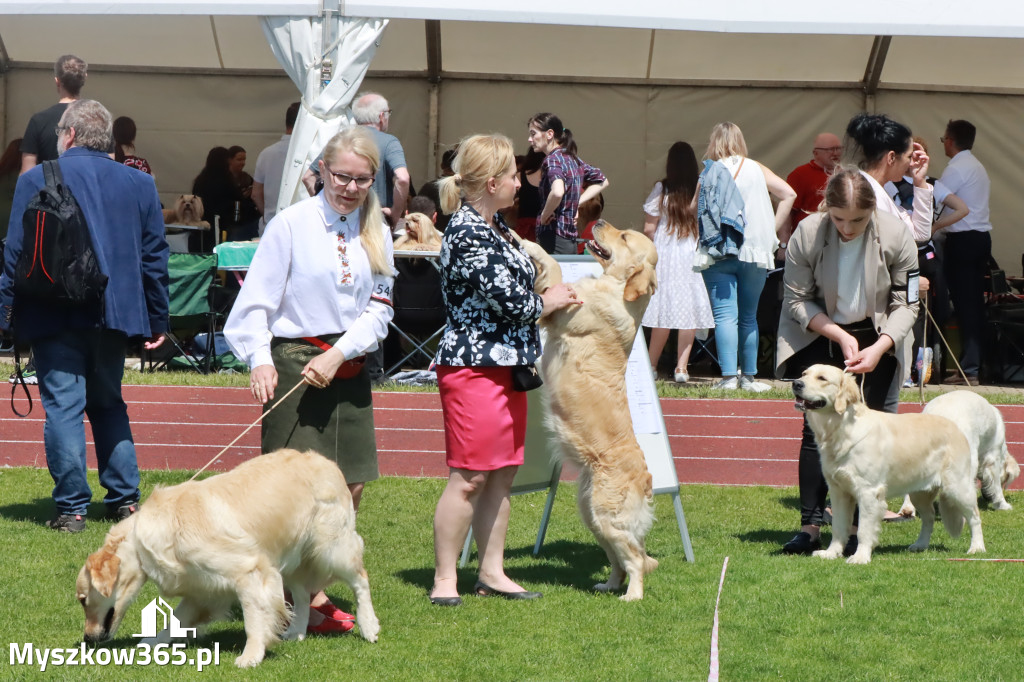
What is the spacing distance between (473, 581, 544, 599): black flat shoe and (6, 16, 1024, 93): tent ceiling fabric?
30.1 feet

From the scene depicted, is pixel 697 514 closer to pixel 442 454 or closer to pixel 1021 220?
pixel 442 454

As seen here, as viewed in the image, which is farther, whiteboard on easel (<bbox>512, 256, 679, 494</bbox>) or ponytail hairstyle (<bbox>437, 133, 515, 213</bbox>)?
whiteboard on easel (<bbox>512, 256, 679, 494</bbox>)

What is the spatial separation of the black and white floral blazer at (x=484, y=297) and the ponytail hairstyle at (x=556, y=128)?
603 cm

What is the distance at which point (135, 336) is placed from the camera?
236 inches

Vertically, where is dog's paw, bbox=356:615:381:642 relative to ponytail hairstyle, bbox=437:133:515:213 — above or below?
below

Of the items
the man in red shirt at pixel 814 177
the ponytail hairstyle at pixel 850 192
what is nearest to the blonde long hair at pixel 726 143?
the man in red shirt at pixel 814 177

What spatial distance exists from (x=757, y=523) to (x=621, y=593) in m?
1.72

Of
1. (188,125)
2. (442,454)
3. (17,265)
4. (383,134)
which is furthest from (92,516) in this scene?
(188,125)

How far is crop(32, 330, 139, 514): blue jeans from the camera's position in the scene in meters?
5.84

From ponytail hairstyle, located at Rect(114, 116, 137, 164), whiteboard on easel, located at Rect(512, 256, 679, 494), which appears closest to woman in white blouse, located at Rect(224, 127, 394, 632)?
whiteboard on easel, located at Rect(512, 256, 679, 494)

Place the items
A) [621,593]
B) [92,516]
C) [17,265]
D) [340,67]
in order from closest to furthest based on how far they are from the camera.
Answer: [621,593] → [17,265] → [92,516] → [340,67]

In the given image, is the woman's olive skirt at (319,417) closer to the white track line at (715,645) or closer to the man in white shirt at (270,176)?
the white track line at (715,645)

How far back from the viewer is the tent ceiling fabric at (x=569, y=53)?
13.1 metres

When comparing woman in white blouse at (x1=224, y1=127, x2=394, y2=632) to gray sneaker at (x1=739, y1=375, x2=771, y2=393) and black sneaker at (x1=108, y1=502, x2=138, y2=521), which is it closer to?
black sneaker at (x1=108, y1=502, x2=138, y2=521)
